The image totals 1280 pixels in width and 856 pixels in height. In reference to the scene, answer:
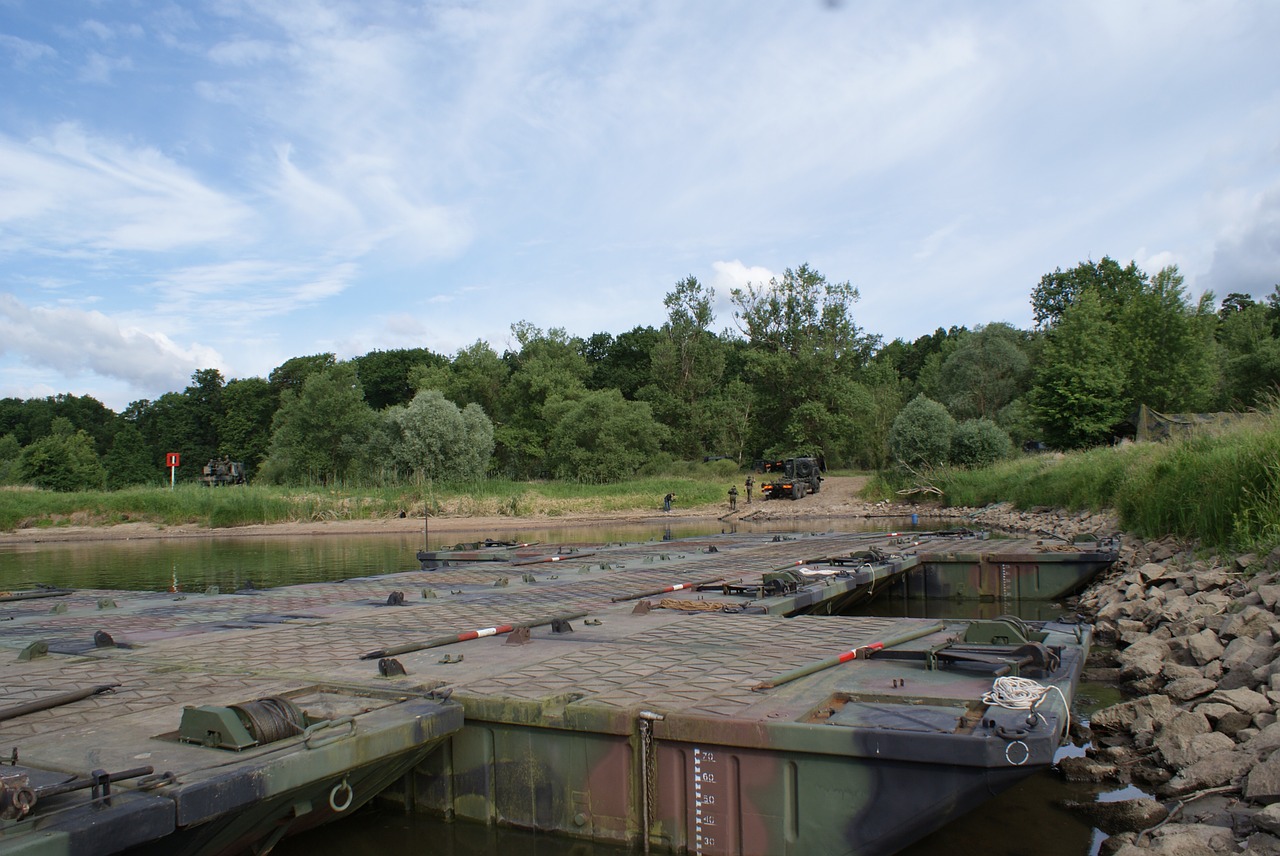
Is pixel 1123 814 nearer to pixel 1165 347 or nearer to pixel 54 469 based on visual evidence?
pixel 1165 347

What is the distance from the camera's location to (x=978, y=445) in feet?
130

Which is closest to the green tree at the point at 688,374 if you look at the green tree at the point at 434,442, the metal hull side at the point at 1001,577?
the green tree at the point at 434,442

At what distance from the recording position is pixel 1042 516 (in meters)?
24.9

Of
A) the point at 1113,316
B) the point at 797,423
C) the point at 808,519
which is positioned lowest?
the point at 808,519

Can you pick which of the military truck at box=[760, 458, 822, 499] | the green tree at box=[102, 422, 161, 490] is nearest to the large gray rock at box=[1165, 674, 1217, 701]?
the military truck at box=[760, 458, 822, 499]

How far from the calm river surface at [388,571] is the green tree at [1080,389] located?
11.2 meters

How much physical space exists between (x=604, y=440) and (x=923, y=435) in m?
18.1

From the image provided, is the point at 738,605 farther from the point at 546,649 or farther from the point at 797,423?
the point at 797,423

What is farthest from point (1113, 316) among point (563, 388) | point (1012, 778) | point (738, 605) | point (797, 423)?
point (1012, 778)

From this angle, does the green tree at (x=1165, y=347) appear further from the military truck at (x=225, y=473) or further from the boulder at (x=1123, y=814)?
the military truck at (x=225, y=473)

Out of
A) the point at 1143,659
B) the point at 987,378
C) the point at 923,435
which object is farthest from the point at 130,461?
the point at 1143,659

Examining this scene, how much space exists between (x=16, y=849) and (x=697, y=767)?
2.85 meters

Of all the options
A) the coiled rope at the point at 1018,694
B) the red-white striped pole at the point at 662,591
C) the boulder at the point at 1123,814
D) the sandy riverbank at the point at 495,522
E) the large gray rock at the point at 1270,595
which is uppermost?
the coiled rope at the point at 1018,694

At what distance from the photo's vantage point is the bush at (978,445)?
3953 centimetres
